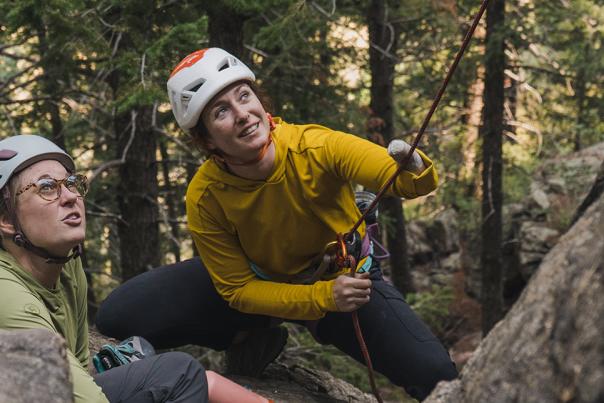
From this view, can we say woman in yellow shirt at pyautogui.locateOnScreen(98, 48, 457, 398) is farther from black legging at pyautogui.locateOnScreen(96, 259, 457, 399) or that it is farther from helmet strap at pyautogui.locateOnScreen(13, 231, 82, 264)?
helmet strap at pyautogui.locateOnScreen(13, 231, 82, 264)

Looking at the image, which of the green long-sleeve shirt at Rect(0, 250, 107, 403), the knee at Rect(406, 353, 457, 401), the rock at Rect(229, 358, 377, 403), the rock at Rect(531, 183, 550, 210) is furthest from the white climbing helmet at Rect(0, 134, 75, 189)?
the rock at Rect(531, 183, 550, 210)

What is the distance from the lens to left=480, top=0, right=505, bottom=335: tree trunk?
11.2 m

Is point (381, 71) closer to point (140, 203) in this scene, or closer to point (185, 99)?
point (140, 203)

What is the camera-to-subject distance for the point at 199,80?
4.09 m

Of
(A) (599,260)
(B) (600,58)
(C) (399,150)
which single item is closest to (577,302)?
(A) (599,260)

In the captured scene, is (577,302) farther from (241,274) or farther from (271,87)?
(271,87)

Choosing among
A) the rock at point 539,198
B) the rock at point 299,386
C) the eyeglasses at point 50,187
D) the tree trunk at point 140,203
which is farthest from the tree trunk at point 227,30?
the rock at point 539,198

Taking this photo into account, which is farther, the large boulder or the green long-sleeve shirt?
the green long-sleeve shirt

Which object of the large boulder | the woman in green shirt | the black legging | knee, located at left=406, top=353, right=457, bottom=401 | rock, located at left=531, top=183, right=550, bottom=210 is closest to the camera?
the large boulder

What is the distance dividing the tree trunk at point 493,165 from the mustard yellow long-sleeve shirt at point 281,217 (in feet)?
24.2

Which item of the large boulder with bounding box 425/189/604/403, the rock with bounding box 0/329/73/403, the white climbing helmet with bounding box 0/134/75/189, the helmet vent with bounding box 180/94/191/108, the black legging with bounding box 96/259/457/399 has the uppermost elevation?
the helmet vent with bounding box 180/94/191/108

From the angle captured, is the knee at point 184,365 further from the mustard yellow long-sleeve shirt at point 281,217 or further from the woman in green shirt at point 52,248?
the mustard yellow long-sleeve shirt at point 281,217

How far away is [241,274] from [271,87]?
Answer: 645 cm

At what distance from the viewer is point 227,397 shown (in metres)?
3.83
